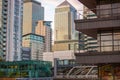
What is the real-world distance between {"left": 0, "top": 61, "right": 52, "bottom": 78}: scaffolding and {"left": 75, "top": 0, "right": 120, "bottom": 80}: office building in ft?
279

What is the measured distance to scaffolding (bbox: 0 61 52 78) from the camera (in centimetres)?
11725

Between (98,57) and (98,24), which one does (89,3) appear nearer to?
(98,24)

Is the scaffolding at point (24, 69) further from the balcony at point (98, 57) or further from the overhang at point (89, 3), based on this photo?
the balcony at point (98, 57)

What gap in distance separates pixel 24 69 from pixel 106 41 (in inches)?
3523

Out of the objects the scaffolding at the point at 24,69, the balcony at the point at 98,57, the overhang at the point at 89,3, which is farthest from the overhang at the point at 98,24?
the scaffolding at the point at 24,69

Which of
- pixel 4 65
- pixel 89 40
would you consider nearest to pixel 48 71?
pixel 4 65

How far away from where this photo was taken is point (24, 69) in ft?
391

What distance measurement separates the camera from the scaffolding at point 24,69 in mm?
117250

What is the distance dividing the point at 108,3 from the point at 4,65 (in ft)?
304

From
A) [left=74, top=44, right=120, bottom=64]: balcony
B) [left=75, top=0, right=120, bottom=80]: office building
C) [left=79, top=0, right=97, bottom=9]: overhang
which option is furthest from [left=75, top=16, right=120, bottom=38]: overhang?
[left=79, top=0, right=97, bottom=9]: overhang

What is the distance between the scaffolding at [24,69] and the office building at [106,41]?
85.2 meters

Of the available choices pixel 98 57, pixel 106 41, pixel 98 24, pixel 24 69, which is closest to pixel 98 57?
pixel 98 57

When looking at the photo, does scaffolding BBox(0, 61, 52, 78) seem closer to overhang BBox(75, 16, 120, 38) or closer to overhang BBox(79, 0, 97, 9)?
overhang BBox(79, 0, 97, 9)

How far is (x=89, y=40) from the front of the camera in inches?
7613
